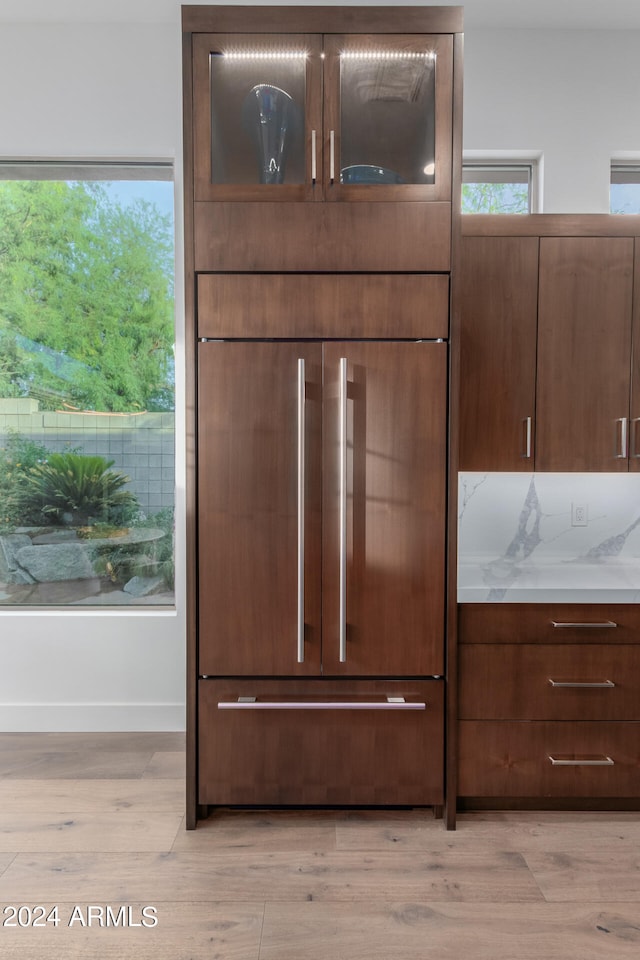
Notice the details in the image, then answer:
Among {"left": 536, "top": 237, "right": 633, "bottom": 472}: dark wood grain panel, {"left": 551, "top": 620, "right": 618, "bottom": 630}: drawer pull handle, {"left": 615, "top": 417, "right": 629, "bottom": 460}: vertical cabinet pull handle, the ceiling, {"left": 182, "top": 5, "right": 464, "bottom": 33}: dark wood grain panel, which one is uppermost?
the ceiling

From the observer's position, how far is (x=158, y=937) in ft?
5.22

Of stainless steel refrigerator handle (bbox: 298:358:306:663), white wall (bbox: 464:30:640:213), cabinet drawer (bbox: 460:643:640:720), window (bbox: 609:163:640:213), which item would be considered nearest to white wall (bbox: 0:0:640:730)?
white wall (bbox: 464:30:640:213)

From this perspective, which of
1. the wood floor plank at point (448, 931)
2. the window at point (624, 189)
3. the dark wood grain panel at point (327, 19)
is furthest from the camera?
the window at point (624, 189)

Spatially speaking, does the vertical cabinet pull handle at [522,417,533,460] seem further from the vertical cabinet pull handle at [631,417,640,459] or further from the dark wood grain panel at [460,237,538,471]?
the vertical cabinet pull handle at [631,417,640,459]

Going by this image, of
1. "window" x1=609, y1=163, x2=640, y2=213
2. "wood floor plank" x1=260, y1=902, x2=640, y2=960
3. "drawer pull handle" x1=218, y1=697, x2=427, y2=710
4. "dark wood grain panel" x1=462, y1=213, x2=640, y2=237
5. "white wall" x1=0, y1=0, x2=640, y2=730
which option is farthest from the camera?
"window" x1=609, y1=163, x2=640, y2=213

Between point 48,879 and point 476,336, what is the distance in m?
2.40

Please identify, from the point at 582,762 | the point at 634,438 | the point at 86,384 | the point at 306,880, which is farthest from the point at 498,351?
the point at 306,880

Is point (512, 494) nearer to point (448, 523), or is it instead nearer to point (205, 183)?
point (448, 523)

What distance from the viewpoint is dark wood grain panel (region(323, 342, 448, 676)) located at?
6.63ft

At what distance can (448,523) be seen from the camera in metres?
2.04

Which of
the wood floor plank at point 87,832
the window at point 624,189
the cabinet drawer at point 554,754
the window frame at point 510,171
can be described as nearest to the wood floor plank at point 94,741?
the wood floor plank at point 87,832

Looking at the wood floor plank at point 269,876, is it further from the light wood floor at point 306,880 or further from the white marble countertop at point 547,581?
the white marble countertop at point 547,581

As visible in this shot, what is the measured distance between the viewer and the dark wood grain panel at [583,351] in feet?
7.94

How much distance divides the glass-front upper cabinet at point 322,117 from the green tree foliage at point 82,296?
0.91m
